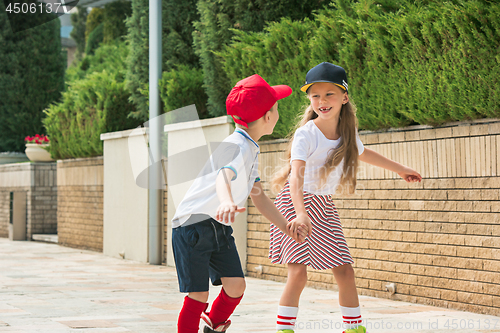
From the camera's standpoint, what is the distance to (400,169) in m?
4.02

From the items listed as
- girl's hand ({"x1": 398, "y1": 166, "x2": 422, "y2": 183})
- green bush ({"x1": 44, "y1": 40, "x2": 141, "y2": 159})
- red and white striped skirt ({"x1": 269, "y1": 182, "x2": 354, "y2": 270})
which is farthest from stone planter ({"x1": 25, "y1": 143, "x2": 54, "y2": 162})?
girl's hand ({"x1": 398, "y1": 166, "x2": 422, "y2": 183})

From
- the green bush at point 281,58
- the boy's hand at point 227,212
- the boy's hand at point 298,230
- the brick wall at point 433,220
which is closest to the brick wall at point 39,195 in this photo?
the green bush at point 281,58

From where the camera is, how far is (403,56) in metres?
5.69

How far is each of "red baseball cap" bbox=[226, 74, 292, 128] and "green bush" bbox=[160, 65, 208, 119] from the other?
613 cm

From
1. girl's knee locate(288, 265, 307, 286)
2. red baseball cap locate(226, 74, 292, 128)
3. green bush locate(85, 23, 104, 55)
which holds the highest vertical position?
green bush locate(85, 23, 104, 55)

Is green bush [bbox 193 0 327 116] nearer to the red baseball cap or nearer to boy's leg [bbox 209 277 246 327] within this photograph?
the red baseball cap

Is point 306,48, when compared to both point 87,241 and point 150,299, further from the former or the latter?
point 87,241

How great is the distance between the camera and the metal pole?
948 cm

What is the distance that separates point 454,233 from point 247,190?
9.02 feet

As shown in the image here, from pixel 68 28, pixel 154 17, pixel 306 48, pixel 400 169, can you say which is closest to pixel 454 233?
pixel 400 169

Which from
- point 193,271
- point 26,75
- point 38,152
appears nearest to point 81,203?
point 38,152

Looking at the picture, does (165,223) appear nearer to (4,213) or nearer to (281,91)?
(281,91)

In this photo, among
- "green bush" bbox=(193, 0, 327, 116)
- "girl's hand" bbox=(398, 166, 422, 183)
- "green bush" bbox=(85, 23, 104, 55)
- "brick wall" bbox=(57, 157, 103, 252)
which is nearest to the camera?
"girl's hand" bbox=(398, 166, 422, 183)

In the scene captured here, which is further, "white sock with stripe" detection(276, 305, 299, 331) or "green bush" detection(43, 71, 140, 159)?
"green bush" detection(43, 71, 140, 159)
